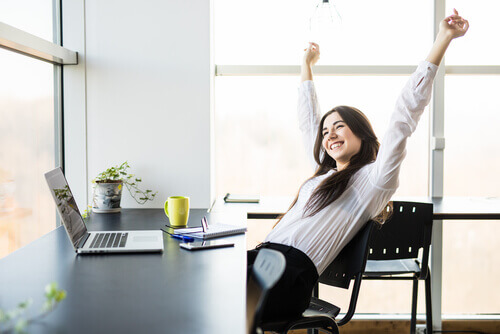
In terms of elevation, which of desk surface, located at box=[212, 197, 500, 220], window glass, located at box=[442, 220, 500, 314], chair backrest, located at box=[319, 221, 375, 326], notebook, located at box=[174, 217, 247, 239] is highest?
desk surface, located at box=[212, 197, 500, 220]

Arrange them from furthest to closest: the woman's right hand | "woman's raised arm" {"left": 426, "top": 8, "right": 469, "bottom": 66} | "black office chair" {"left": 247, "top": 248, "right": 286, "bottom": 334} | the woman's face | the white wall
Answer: the white wall
the woman's right hand
the woman's face
"woman's raised arm" {"left": 426, "top": 8, "right": 469, "bottom": 66}
"black office chair" {"left": 247, "top": 248, "right": 286, "bottom": 334}

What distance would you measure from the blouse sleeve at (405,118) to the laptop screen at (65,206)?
1.07 meters

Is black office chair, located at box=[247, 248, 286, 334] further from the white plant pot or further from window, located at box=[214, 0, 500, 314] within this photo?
window, located at box=[214, 0, 500, 314]

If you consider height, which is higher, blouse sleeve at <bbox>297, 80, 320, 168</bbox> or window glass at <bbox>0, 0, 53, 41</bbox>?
window glass at <bbox>0, 0, 53, 41</bbox>

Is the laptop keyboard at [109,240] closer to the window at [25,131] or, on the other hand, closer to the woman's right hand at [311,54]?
the window at [25,131]

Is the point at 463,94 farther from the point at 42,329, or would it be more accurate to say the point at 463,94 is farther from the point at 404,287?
the point at 42,329

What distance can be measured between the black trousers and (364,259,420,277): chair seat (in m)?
0.55

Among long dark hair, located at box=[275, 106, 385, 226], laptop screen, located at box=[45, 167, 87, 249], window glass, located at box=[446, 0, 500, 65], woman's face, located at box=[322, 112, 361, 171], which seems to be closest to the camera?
laptop screen, located at box=[45, 167, 87, 249]

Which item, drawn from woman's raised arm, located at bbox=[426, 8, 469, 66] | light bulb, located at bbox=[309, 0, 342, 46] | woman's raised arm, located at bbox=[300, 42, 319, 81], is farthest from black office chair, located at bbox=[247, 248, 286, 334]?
light bulb, located at bbox=[309, 0, 342, 46]

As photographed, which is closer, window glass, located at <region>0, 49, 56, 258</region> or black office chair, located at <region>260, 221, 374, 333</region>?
black office chair, located at <region>260, 221, 374, 333</region>

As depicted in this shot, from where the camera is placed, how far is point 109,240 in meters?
1.73

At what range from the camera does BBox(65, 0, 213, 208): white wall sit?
257cm

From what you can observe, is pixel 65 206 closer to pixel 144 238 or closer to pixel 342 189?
pixel 144 238

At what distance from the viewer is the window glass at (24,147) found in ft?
6.81
